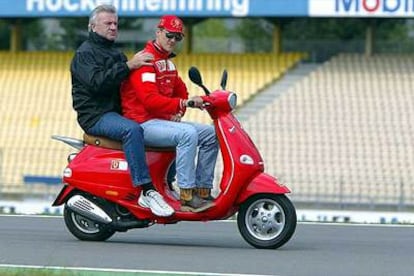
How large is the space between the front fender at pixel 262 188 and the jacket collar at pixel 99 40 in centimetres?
167

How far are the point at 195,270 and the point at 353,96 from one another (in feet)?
67.0

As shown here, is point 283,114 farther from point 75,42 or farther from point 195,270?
point 195,270

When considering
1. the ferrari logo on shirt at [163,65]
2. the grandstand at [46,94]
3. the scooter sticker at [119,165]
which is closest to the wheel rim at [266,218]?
the scooter sticker at [119,165]

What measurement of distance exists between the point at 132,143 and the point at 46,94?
20766mm

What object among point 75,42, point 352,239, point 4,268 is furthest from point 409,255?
point 75,42

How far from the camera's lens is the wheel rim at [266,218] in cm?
972

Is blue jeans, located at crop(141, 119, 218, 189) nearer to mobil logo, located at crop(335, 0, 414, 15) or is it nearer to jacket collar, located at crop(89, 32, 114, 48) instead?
jacket collar, located at crop(89, 32, 114, 48)

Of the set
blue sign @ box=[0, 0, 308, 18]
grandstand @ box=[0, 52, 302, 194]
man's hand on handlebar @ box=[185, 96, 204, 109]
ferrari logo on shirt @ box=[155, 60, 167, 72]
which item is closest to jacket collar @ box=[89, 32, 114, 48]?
ferrari logo on shirt @ box=[155, 60, 167, 72]

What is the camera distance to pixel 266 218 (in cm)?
975

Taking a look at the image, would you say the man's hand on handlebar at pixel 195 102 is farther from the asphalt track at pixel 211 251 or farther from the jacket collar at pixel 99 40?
the asphalt track at pixel 211 251

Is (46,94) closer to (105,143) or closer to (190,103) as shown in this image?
(105,143)

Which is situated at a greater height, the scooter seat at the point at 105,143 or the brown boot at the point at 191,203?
the scooter seat at the point at 105,143

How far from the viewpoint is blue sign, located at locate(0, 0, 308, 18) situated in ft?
96.9

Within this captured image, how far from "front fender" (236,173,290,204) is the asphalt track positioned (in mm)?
445
